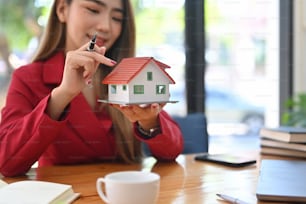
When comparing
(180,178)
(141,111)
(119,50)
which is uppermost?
(119,50)

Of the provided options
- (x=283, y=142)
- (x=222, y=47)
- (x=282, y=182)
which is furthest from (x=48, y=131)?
(x=222, y=47)

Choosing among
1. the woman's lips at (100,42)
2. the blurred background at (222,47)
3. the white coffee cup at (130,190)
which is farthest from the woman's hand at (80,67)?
the blurred background at (222,47)

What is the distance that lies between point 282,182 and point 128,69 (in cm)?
34

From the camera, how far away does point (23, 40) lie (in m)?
1.30

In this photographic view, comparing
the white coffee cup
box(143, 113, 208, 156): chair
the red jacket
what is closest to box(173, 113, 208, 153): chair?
box(143, 113, 208, 156): chair

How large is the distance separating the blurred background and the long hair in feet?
0.64

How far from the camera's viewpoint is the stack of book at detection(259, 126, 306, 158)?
1.06 metres

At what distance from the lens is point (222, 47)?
174 cm

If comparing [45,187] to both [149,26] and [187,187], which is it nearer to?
[187,187]

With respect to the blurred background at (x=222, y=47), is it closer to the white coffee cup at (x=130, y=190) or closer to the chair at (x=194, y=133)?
the chair at (x=194, y=133)

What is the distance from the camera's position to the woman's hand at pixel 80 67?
803mm

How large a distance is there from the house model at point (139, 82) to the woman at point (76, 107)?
0.03 metres

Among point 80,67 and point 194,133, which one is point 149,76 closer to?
point 80,67

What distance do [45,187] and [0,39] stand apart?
731 millimetres
